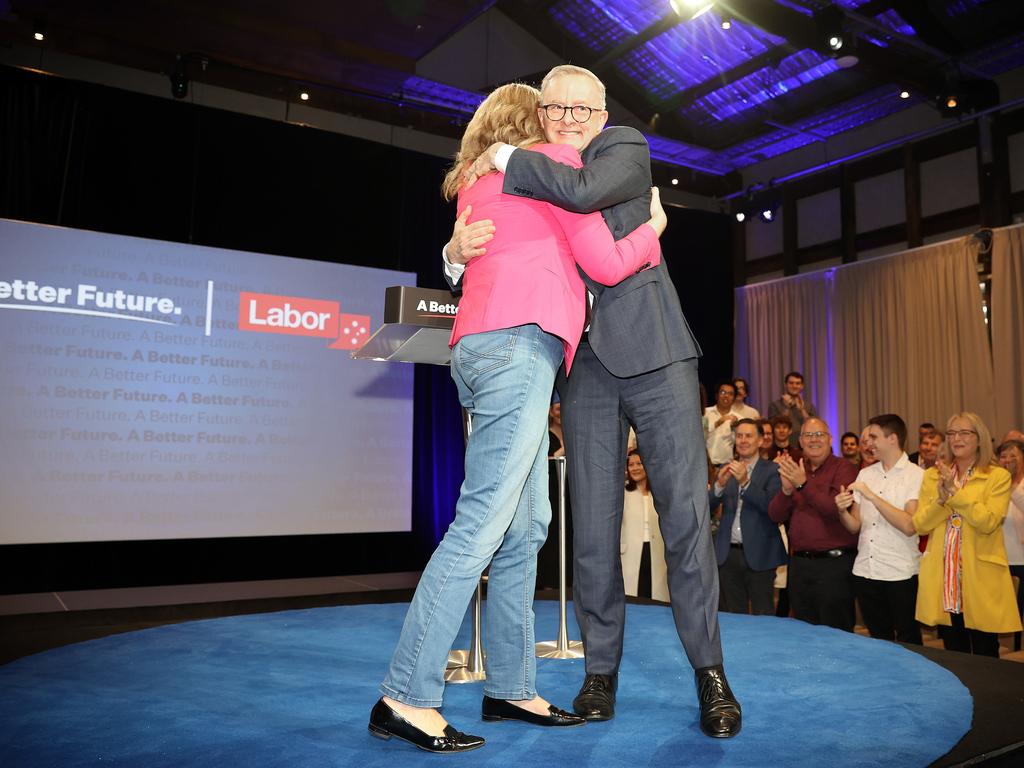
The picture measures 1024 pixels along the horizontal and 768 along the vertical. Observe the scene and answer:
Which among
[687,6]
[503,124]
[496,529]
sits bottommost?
[496,529]

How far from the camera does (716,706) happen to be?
1.63 m

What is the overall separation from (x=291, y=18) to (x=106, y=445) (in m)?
3.51

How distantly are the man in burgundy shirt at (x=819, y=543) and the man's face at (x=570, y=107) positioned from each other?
98.2 inches

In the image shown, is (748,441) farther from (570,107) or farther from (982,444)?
(570,107)

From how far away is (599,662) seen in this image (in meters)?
1.83

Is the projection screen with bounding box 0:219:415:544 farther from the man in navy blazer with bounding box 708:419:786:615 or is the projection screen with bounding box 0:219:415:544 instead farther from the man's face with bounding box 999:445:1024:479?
the man's face with bounding box 999:445:1024:479

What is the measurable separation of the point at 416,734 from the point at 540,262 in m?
0.93

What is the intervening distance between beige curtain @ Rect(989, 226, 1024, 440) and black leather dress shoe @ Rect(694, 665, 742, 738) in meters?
6.77

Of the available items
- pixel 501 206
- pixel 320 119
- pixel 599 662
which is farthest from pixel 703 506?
pixel 320 119

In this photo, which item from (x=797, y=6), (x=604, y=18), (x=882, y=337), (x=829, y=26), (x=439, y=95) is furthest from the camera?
(x=882, y=337)

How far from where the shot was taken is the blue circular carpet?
1.47 metres

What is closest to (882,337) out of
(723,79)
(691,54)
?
(723,79)

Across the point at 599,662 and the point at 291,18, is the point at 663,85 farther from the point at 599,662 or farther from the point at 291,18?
the point at 599,662

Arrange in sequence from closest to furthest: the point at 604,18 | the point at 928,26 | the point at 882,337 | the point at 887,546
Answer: the point at 887,546, the point at 928,26, the point at 604,18, the point at 882,337
